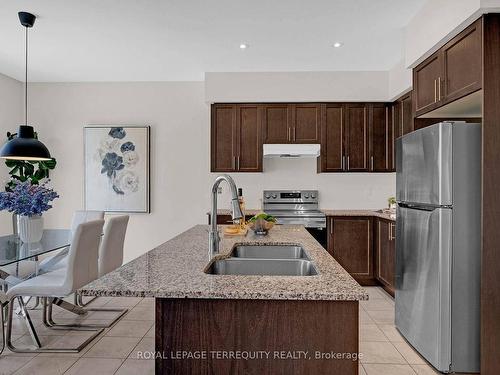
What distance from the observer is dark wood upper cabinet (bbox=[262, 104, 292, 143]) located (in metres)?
4.55

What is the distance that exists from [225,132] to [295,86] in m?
1.04

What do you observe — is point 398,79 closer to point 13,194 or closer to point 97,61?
point 97,61

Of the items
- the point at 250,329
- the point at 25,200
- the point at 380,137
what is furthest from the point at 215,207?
the point at 380,137

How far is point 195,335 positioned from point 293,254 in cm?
100

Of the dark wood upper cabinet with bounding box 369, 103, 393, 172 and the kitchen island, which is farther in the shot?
the dark wood upper cabinet with bounding box 369, 103, 393, 172

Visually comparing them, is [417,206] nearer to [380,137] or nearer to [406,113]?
[406,113]

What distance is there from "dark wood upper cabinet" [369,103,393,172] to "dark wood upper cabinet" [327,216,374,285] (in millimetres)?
729

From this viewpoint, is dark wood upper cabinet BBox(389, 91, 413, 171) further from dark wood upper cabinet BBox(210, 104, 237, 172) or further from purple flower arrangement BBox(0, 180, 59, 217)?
purple flower arrangement BBox(0, 180, 59, 217)

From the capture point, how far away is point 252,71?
4.54m

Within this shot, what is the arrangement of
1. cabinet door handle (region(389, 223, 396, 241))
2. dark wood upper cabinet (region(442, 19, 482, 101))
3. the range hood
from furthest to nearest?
1. the range hood
2. cabinet door handle (region(389, 223, 396, 241))
3. dark wood upper cabinet (region(442, 19, 482, 101))

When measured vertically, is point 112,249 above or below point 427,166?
below

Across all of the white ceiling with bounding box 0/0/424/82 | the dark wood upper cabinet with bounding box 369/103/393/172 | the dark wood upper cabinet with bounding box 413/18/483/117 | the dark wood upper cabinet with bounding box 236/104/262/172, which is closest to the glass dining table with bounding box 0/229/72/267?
the white ceiling with bounding box 0/0/424/82

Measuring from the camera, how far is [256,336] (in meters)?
1.17

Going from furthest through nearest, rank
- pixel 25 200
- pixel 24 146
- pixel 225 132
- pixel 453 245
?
pixel 225 132 → pixel 24 146 → pixel 25 200 → pixel 453 245
